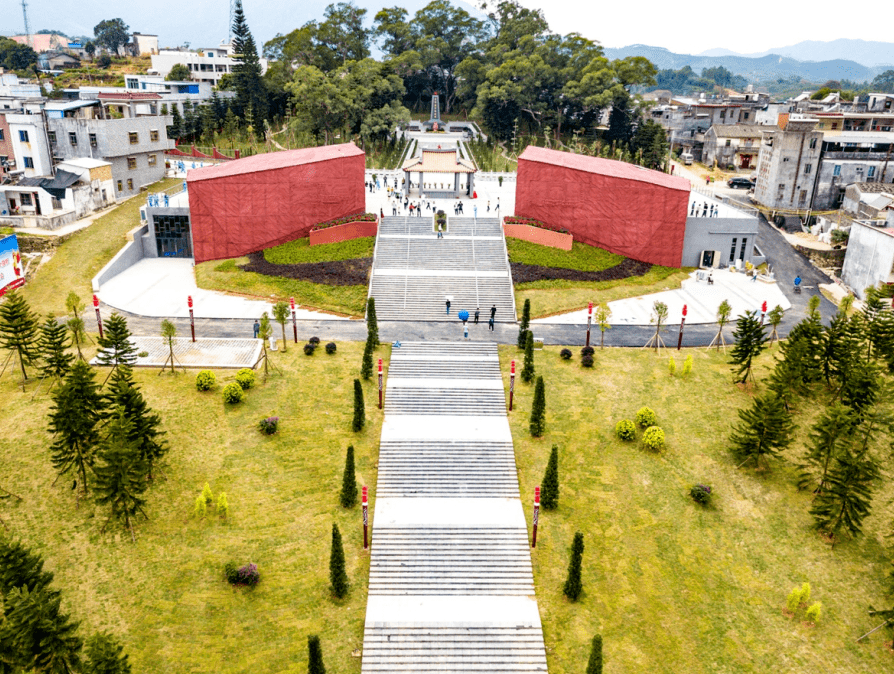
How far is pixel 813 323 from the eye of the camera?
37750 mm

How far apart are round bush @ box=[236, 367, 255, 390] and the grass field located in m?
0.62

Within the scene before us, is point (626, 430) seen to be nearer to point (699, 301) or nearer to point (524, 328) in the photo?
point (524, 328)

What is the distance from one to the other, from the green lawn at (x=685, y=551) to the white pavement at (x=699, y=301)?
31.0 feet

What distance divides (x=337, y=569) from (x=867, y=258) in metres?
49.9

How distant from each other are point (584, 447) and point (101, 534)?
888 inches

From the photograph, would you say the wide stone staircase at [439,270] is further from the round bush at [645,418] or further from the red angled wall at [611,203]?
the round bush at [645,418]

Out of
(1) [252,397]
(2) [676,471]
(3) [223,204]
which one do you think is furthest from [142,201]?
(2) [676,471]

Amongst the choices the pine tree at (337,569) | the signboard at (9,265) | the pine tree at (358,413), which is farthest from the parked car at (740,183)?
the pine tree at (337,569)

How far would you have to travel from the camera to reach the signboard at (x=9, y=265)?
48.0 m

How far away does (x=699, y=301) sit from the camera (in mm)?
51656

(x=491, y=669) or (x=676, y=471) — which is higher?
(x=676, y=471)

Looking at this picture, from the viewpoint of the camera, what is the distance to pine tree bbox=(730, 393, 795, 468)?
32500 mm

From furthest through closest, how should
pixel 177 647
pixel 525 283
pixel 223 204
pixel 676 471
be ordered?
1. pixel 223 204
2. pixel 525 283
3. pixel 676 471
4. pixel 177 647

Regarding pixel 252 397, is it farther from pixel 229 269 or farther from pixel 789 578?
pixel 789 578
